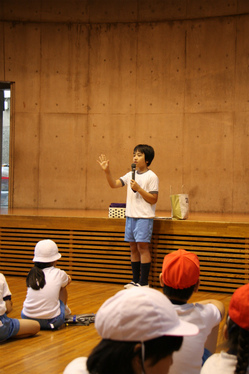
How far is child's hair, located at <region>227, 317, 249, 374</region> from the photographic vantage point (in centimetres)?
138

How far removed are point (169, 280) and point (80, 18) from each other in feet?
24.7

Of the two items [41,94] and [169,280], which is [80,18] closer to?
[41,94]

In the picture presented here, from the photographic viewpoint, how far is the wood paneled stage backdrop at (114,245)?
16.8ft

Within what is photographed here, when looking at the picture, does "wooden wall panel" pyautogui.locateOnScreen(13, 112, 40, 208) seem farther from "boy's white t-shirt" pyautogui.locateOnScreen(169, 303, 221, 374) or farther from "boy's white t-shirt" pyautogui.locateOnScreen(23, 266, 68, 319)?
"boy's white t-shirt" pyautogui.locateOnScreen(169, 303, 221, 374)

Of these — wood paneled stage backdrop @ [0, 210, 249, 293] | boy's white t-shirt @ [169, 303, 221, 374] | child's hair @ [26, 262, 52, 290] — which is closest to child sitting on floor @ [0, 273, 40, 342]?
child's hair @ [26, 262, 52, 290]

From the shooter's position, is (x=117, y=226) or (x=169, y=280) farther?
(x=117, y=226)

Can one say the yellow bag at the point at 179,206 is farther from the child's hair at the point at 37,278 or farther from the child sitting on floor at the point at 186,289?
the child sitting on floor at the point at 186,289

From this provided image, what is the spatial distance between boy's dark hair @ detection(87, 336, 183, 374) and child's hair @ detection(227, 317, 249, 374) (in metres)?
0.34

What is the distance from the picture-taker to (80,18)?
882cm

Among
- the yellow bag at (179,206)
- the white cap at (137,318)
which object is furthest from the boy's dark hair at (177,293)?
the yellow bag at (179,206)

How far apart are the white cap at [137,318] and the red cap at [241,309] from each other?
1.07ft

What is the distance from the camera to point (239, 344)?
1.42 metres

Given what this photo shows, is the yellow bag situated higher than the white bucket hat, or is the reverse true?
the yellow bag

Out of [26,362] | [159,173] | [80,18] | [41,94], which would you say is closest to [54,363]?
[26,362]
